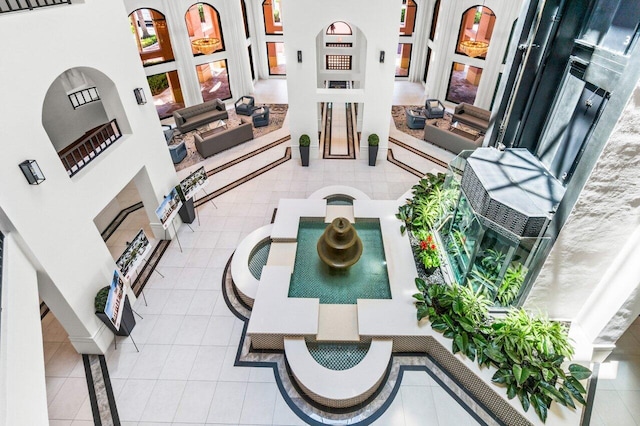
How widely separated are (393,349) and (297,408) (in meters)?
2.14

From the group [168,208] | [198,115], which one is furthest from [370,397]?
[198,115]

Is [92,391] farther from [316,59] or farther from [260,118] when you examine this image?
[260,118]

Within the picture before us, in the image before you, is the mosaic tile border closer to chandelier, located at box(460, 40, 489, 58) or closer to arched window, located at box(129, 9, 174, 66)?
arched window, located at box(129, 9, 174, 66)

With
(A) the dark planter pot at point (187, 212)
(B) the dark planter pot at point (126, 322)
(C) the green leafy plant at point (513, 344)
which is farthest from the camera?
(A) the dark planter pot at point (187, 212)

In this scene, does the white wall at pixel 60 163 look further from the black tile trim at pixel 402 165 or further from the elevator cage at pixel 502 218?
the black tile trim at pixel 402 165

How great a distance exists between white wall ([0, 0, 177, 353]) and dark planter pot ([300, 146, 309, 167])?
559 cm

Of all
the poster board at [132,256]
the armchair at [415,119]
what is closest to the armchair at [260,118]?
the armchair at [415,119]

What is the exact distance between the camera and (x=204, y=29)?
1695cm

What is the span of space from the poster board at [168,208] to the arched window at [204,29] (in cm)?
1022

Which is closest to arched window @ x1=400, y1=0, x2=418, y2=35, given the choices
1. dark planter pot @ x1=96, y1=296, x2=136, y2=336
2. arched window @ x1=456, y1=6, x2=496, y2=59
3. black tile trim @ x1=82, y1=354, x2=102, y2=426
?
arched window @ x1=456, y1=6, x2=496, y2=59

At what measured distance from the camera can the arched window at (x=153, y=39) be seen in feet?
46.2

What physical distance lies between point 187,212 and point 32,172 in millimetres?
4773

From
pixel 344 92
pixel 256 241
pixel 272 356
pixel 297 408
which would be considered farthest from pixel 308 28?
pixel 297 408

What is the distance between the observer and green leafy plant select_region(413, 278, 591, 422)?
5.17 m
